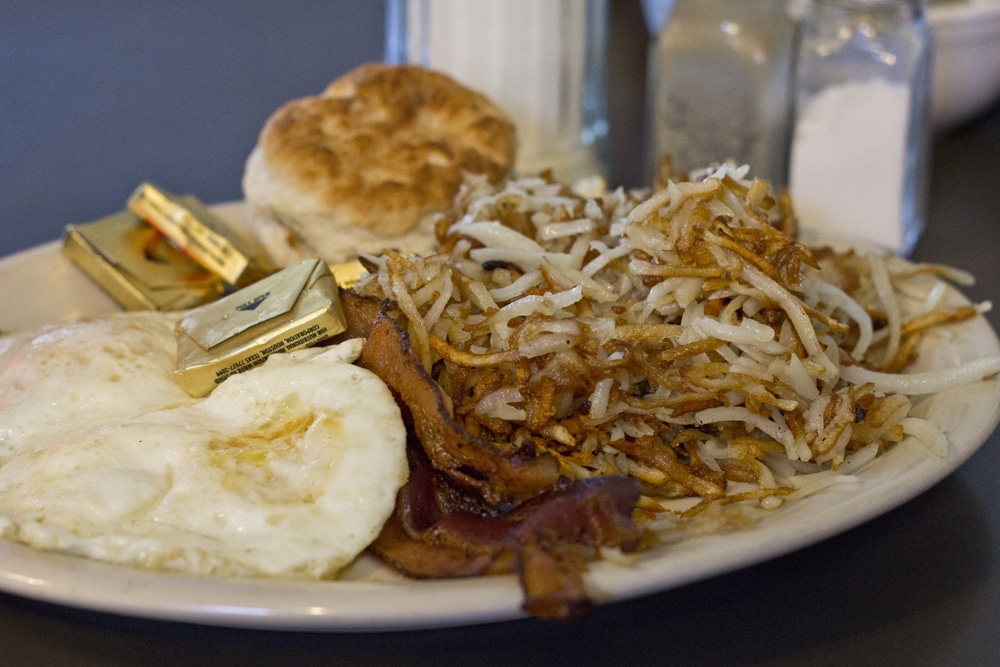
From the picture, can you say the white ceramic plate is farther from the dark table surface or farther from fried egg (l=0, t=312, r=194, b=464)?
fried egg (l=0, t=312, r=194, b=464)

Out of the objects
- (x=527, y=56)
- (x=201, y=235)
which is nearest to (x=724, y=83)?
(x=527, y=56)

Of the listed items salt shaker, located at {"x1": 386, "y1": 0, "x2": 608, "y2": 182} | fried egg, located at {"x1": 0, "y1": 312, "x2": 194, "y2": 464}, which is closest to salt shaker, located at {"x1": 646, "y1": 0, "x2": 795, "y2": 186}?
salt shaker, located at {"x1": 386, "y1": 0, "x2": 608, "y2": 182}

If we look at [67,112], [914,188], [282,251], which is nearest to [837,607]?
[282,251]

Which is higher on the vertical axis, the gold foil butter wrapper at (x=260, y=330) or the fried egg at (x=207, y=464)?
the gold foil butter wrapper at (x=260, y=330)

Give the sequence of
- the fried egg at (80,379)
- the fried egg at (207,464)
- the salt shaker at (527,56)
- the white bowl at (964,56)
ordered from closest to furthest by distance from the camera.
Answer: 1. the fried egg at (207,464)
2. the fried egg at (80,379)
3. the salt shaker at (527,56)
4. the white bowl at (964,56)

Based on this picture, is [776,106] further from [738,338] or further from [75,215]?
[75,215]

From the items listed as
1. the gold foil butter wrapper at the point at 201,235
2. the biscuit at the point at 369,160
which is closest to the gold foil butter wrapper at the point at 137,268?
the gold foil butter wrapper at the point at 201,235

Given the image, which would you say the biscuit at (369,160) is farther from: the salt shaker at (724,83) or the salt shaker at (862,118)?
the salt shaker at (862,118)
